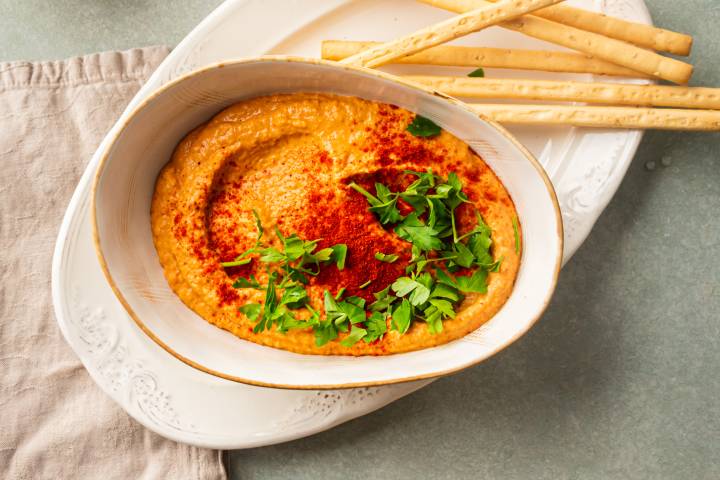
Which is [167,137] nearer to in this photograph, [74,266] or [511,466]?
[74,266]

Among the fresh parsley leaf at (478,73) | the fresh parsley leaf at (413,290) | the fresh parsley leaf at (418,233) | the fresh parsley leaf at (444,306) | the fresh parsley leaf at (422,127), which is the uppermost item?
the fresh parsley leaf at (478,73)

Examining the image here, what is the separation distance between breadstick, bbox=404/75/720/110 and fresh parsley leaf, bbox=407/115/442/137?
0.16m

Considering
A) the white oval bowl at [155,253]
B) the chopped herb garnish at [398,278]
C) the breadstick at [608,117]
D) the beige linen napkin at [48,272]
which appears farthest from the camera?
the beige linen napkin at [48,272]

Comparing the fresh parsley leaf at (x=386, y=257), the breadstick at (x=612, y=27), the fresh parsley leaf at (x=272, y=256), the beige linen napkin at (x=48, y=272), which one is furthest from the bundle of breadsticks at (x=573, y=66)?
the beige linen napkin at (x=48, y=272)

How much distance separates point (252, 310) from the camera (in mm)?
2014

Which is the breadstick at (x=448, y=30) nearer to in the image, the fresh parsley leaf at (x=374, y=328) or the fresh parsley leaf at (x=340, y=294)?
the fresh parsley leaf at (x=340, y=294)

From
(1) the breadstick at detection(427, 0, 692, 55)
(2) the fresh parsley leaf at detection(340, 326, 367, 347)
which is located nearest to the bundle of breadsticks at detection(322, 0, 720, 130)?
(1) the breadstick at detection(427, 0, 692, 55)

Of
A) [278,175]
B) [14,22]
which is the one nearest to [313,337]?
[278,175]

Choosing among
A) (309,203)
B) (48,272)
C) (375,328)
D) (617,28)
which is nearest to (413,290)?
(375,328)

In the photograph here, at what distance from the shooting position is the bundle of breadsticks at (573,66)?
207 cm

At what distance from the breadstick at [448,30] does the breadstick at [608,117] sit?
26 cm

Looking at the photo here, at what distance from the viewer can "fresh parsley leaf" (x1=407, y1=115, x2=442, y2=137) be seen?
1953mm

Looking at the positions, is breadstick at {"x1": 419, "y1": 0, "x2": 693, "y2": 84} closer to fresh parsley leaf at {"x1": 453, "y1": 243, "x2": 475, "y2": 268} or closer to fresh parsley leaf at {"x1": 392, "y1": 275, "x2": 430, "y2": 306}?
fresh parsley leaf at {"x1": 453, "y1": 243, "x2": 475, "y2": 268}

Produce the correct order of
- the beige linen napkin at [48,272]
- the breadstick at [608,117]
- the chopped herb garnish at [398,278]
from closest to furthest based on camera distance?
the chopped herb garnish at [398,278] < the breadstick at [608,117] < the beige linen napkin at [48,272]
